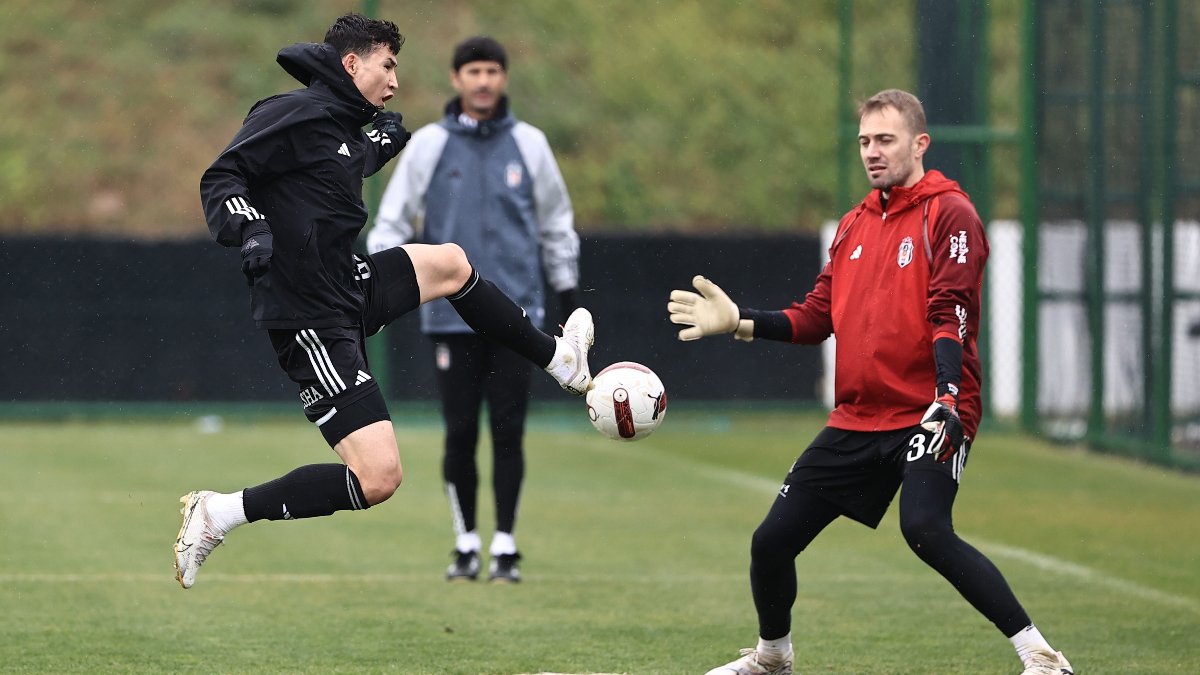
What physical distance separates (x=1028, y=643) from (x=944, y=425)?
28.1 inches

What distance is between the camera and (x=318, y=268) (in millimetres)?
5680

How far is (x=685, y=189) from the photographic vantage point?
24.8 metres

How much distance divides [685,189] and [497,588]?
17.4 metres

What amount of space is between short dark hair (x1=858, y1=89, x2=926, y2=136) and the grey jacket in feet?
9.23

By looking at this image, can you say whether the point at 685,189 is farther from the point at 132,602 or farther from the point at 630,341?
the point at 132,602

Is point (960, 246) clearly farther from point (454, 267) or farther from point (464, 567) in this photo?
point (464, 567)

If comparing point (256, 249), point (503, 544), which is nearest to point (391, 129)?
point (256, 249)

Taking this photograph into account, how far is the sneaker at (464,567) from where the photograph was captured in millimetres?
8008

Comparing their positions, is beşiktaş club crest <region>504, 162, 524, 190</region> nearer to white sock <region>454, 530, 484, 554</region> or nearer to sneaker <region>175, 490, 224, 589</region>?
white sock <region>454, 530, 484, 554</region>

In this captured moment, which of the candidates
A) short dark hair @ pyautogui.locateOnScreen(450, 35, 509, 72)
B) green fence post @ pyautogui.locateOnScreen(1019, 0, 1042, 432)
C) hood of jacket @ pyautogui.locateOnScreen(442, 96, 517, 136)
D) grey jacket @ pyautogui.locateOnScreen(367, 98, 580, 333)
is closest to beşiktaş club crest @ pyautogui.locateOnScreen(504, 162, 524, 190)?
grey jacket @ pyautogui.locateOnScreen(367, 98, 580, 333)

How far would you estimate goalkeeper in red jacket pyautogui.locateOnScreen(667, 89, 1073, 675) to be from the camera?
210 inches

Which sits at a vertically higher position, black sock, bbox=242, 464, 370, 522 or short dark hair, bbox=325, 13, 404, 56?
short dark hair, bbox=325, 13, 404, 56

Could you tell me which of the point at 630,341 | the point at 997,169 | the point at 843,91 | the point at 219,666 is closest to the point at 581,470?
the point at 630,341

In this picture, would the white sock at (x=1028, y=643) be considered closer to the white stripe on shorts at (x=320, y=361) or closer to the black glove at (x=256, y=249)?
the white stripe on shorts at (x=320, y=361)
